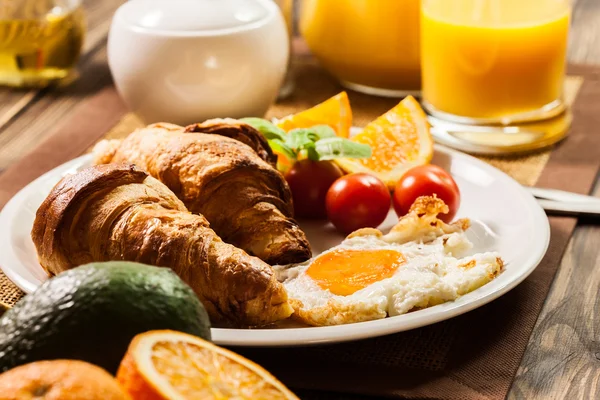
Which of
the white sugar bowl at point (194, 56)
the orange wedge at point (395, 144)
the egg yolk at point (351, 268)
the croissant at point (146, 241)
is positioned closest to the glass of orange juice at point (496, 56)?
the orange wedge at point (395, 144)

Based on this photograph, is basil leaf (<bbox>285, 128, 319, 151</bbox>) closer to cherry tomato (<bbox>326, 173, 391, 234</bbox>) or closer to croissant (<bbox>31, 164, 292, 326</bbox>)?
cherry tomato (<bbox>326, 173, 391, 234</bbox>)

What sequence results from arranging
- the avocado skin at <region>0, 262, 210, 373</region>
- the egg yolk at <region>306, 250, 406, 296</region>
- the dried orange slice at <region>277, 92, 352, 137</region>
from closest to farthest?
the avocado skin at <region>0, 262, 210, 373</region>
the egg yolk at <region>306, 250, 406, 296</region>
the dried orange slice at <region>277, 92, 352, 137</region>

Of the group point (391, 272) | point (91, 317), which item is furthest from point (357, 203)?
point (91, 317)

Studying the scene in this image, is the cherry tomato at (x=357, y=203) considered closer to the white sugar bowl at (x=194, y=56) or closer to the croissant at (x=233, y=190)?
the croissant at (x=233, y=190)

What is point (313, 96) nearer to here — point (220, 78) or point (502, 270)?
point (220, 78)

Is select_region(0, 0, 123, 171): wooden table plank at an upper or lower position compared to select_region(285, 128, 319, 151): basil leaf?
lower

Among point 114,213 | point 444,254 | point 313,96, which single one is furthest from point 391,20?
point 114,213

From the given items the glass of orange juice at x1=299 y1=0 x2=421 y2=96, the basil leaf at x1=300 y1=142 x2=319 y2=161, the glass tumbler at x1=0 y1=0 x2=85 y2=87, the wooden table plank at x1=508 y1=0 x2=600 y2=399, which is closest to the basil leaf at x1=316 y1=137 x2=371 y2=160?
the basil leaf at x1=300 y1=142 x2=319 y2=161
